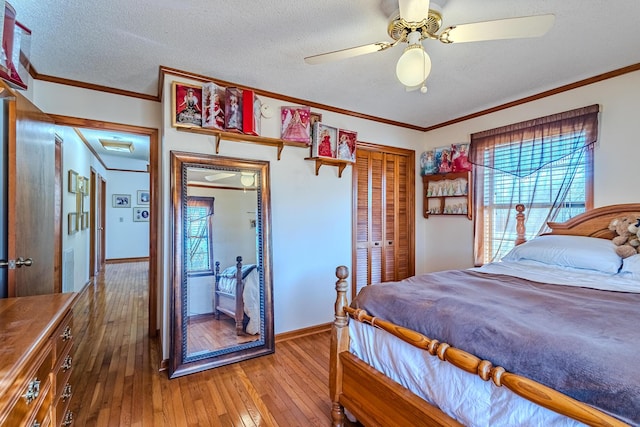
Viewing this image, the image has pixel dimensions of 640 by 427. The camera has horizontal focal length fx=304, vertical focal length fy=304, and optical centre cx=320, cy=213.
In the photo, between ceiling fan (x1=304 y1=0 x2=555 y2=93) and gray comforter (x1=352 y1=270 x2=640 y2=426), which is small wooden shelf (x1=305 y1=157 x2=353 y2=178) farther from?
gray comforter (x1=352 y1=270 x2=640 y2=426)

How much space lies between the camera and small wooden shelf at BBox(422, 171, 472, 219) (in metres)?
3.60

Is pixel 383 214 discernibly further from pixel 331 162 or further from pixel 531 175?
pixel 531 175

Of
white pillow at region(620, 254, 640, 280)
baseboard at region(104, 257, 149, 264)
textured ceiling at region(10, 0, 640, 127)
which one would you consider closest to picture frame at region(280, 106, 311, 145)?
textured ceiling at region(10, 0, 640, 127)

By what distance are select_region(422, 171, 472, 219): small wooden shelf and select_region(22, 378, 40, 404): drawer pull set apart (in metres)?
3.76

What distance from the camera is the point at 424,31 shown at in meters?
1.72

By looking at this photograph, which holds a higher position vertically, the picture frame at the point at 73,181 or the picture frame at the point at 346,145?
the picture frame at the point at 346,145

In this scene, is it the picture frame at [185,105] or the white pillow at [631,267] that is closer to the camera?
the white pillow at [631,267]

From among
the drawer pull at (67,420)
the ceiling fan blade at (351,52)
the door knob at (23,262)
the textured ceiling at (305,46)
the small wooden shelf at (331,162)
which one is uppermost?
the textured ceiling at (305,46)

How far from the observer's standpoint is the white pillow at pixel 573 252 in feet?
6.97

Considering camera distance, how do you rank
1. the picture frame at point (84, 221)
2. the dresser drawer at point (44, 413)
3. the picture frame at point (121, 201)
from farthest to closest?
the picture frame at point (121, 201) < the picture frame at point (84, 221) < the dresser drawer at point (44, 413)

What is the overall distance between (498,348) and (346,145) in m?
2.52

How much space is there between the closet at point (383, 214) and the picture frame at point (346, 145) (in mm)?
295

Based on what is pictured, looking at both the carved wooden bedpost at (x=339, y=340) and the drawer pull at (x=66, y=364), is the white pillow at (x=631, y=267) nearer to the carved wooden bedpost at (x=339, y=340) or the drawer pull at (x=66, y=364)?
the carved wooden bedpost at (x=339, y=340)

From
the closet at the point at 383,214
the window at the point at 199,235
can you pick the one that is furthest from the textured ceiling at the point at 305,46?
the window at the point at 199,235
